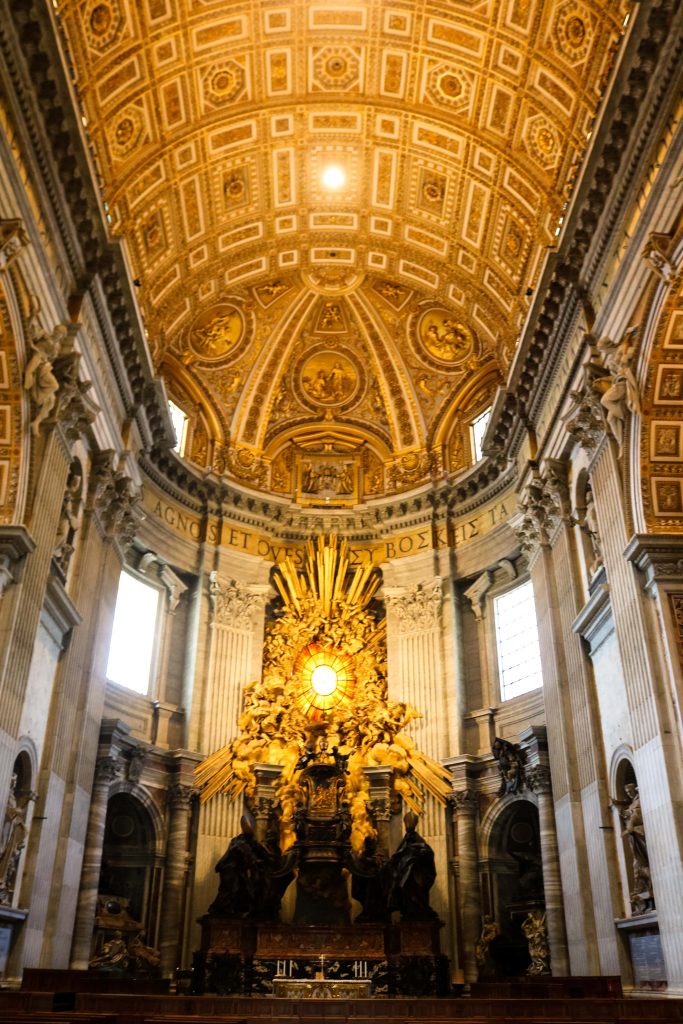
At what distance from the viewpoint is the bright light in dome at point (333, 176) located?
18.5 m

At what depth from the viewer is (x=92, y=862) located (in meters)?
14.5

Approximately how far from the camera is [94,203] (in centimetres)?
1322

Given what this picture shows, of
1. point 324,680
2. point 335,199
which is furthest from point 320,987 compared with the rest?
point 335,199

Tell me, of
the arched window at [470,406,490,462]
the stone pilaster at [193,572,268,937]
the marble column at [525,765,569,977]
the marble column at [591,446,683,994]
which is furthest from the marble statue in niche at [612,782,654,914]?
the arched window at [470,406,490,462]

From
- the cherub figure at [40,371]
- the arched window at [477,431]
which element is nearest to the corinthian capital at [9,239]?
the cherub figure at [40,371]

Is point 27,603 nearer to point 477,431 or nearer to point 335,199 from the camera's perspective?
point 335,199

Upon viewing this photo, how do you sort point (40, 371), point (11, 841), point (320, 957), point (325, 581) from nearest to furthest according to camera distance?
point (11, 841), point (40, 371), point (320, 957), point (325, 581)

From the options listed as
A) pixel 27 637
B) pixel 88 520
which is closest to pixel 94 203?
pixel 88 520

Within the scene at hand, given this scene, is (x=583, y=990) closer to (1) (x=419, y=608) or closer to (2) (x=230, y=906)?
(2) (x=230, y=906)

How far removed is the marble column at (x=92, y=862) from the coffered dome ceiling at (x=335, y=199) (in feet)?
25.4

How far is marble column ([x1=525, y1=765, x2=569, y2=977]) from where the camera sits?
45.1 ft

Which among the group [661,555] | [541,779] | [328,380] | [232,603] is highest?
[328,380]

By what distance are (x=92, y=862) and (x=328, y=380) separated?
12.7 meters

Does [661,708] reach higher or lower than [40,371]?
lower
